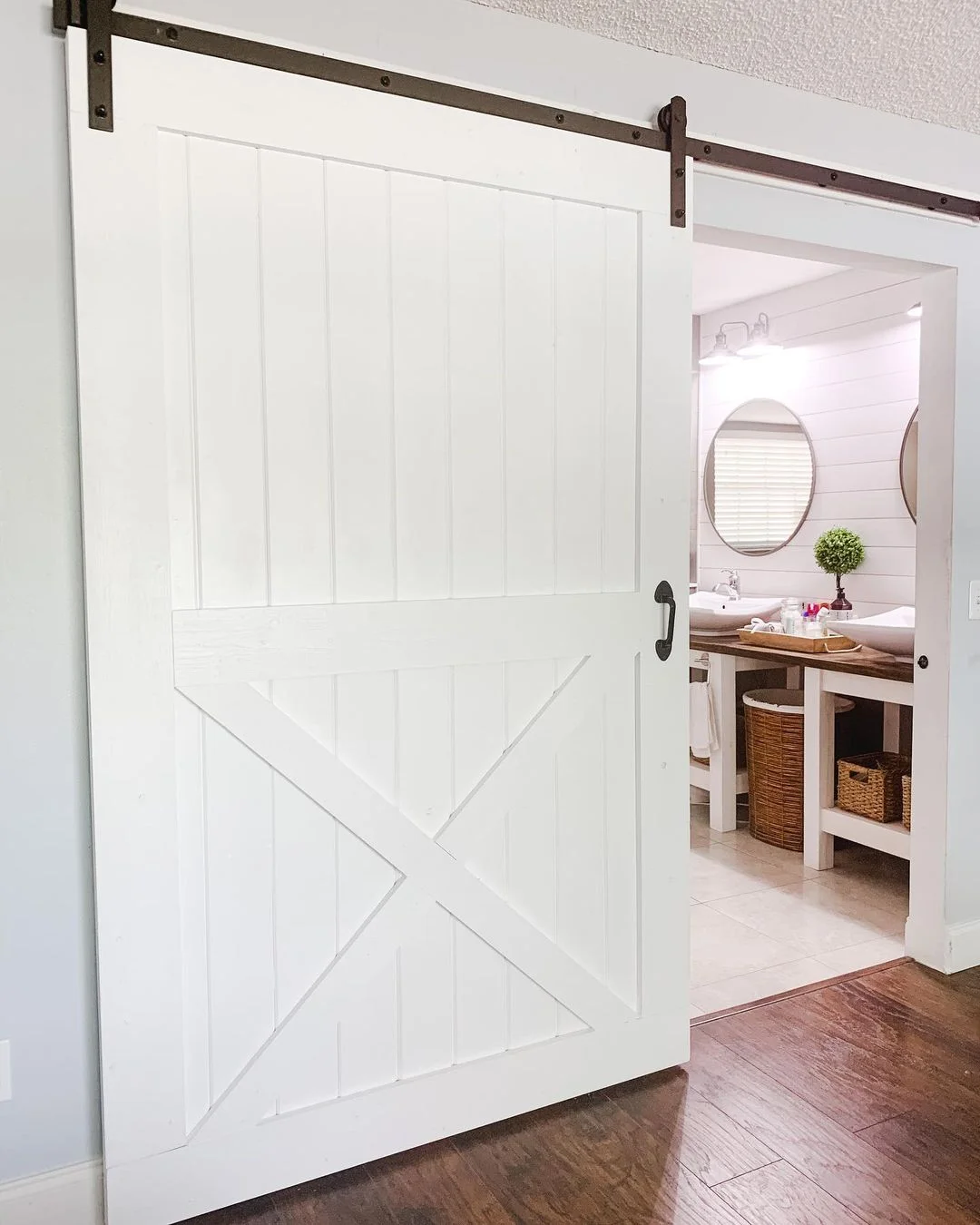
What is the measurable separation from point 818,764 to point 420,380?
8.00 feet

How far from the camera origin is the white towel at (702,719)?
4.16 m

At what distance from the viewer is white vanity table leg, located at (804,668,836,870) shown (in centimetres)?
368

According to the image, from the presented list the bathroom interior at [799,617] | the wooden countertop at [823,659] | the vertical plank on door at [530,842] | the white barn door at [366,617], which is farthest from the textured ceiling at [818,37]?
the wooden countertop at [823,659]

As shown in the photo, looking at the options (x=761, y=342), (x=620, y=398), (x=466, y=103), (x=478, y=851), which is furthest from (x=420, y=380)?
(x=761, y=342)

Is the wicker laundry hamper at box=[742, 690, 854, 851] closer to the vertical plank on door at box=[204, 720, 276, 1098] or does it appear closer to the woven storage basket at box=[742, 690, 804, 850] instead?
the woven storage basket at box=[742, 690, 804, 850]

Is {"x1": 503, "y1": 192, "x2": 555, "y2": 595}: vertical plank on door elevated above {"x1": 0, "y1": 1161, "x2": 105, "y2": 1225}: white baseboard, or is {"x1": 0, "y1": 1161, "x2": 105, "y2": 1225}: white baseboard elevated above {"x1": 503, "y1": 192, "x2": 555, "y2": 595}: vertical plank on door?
{"x1": 503, "y1": 192, "x2": 555, "y2": 595}: vertical plank on door

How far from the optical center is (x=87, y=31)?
167 cm

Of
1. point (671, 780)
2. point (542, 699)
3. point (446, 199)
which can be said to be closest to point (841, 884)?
point (671, 780)

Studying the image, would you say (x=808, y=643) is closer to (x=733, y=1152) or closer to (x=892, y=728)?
(x=892, y=728)

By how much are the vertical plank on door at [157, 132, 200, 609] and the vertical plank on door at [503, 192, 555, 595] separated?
0.65 metres

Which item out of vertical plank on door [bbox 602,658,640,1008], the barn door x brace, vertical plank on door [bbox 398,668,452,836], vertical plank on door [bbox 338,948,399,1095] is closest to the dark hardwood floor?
vertical plank on door [bbox 338,948,399,1095]

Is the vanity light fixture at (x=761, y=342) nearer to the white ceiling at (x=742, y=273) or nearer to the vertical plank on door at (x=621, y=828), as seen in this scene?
the white ceiling at (x=742, y=273)

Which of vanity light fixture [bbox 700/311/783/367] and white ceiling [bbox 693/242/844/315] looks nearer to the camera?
white ceiling [bbox 693/242/844/315]

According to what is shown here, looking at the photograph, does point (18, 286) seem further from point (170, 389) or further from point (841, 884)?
point (841, 884)
